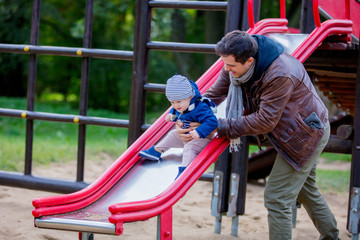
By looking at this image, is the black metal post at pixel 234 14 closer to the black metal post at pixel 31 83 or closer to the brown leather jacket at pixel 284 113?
the brown leather jacket at pixel 284 113

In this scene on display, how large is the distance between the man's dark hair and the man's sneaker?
79 centimetres

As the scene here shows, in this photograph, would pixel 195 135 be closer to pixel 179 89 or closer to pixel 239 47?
pixel 179 89

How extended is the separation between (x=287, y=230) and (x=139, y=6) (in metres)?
2.17

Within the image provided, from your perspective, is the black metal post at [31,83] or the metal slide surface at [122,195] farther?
the black metal post at [31,83]

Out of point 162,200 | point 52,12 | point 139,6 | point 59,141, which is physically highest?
point 52,12

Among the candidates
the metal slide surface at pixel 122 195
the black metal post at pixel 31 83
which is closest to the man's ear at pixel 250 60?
the metal slide surface at pixel 122 195

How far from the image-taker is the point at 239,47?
8.45ft

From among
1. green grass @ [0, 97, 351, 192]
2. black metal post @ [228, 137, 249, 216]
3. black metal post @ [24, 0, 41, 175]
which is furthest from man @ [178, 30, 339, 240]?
green grass @ [0, 97, 351, 192]

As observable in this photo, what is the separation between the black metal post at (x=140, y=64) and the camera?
4012mm

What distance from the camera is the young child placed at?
2764 millimetres

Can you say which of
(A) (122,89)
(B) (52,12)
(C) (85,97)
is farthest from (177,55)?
(C) (85,97)

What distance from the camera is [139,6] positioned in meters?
4.02

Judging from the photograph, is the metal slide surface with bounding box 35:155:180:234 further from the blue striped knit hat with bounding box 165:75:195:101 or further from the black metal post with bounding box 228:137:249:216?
the black metal post with bounding box 228:137:249:216

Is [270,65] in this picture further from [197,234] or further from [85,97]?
[85,97]
